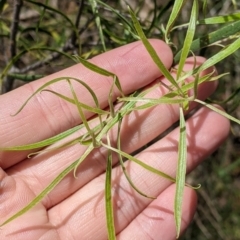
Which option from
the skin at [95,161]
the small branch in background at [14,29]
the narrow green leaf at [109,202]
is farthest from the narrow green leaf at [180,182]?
the small branch in background at [14,29]

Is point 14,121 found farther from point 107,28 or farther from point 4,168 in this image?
point 107,28

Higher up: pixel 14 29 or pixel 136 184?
pixel 14 29

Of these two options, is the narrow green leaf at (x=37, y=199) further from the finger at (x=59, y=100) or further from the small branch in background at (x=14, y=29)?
the small branch in background at (x=14, y=29)

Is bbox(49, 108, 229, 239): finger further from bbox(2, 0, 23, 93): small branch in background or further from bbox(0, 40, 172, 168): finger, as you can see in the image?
bbox(2, 0, 23, 93): small branch in background

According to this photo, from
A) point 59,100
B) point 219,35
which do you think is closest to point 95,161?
point 59,100

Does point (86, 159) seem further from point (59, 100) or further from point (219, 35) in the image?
point (219, 35)

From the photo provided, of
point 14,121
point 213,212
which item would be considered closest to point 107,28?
point 14,121
